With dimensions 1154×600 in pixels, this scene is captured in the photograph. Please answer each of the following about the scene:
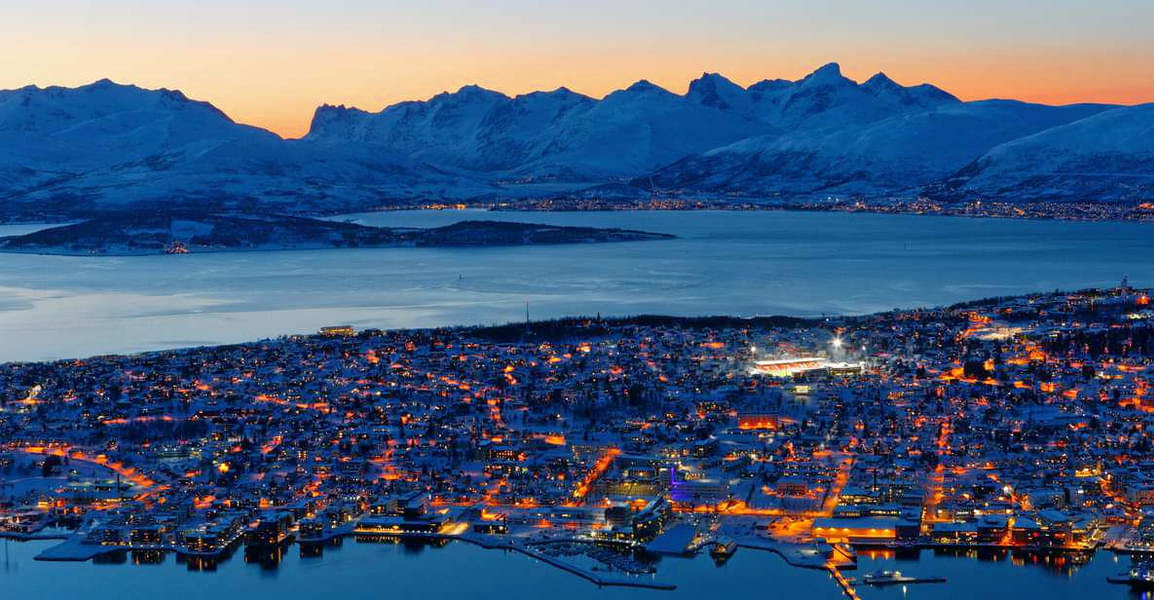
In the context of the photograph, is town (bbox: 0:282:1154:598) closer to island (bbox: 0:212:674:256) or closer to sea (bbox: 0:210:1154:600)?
sea (bbox: 0:210:1154:600)

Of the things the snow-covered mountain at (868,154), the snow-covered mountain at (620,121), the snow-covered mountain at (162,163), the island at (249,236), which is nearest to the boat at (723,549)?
the island at (249,236)

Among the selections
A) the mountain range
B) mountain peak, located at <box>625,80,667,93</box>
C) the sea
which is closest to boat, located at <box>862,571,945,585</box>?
the sea

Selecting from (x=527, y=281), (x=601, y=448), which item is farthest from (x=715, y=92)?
(x=601, y=448)

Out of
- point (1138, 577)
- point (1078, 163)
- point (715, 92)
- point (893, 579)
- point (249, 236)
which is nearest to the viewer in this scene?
point (1138, 577)

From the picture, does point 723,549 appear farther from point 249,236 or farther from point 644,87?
point 644,87

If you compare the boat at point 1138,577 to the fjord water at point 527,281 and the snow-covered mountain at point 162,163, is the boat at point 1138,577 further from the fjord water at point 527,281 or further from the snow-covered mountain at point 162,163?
the snow-covered mountain at point 162,163

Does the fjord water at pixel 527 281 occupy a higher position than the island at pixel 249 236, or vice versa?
the island at pixel 249 236
